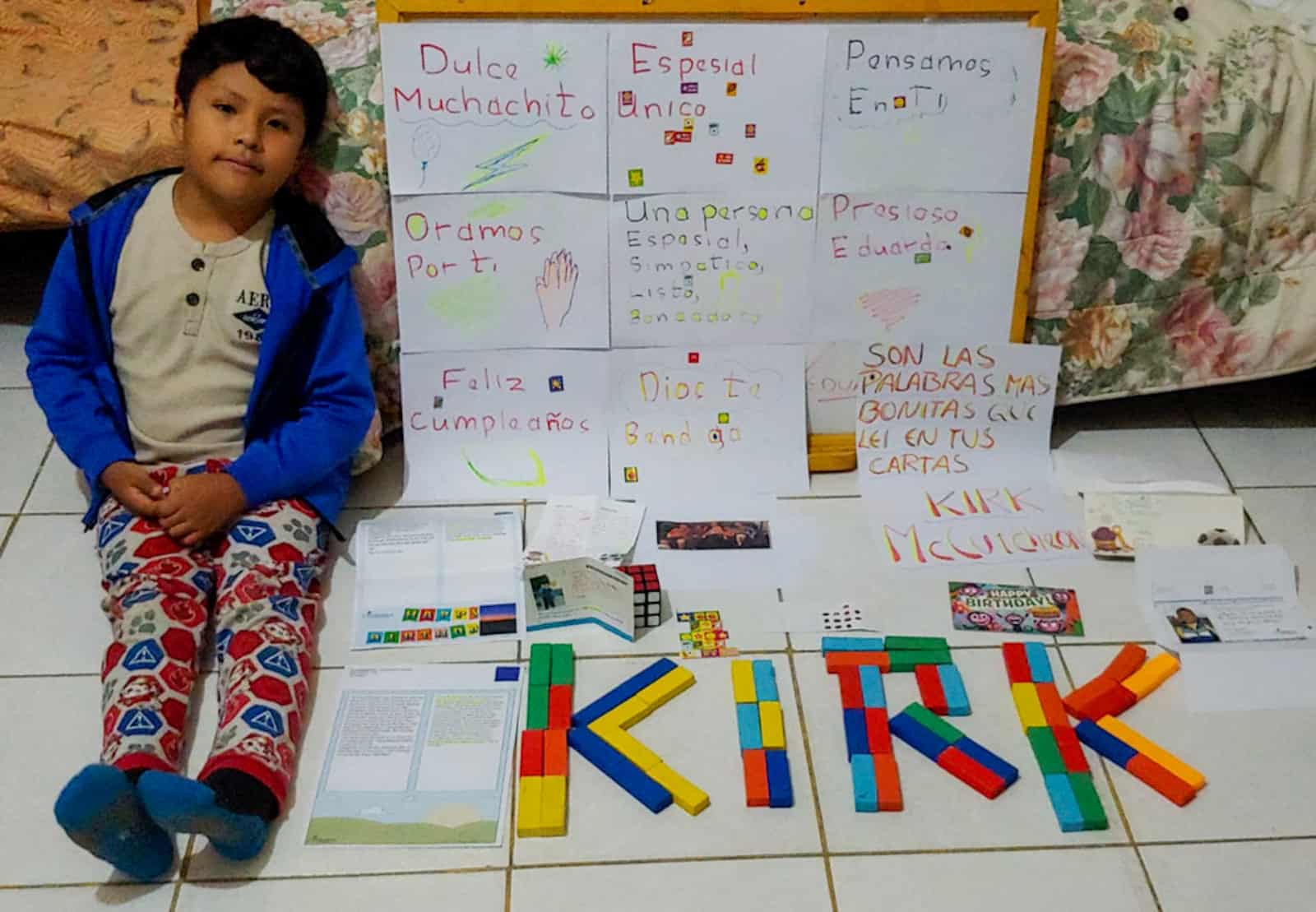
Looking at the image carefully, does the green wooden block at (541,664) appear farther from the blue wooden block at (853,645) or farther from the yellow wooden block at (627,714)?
the blue wooden block at (853,645)

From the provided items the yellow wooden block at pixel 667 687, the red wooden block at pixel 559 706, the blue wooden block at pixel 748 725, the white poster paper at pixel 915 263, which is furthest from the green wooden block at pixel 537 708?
the white poster paper at pixel 915 263

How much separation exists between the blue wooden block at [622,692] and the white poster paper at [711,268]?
1.59 ft

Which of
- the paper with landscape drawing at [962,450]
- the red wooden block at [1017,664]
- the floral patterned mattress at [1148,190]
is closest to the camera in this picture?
the red wooden block at [1017,664]

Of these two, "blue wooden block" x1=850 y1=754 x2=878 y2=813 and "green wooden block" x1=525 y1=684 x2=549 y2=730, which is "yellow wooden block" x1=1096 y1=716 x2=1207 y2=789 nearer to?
"blue wooden block" x1=850 y1=754 x2=878 y2=813

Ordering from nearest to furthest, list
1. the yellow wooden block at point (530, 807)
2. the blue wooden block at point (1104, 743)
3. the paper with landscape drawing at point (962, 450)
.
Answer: the yellow wooden block at point (530, 807) < the blue wooden block at point (1104, 743) < the paper with landscape drawing at point (962, 450)

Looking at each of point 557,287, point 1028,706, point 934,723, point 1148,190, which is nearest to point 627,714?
point 934,723

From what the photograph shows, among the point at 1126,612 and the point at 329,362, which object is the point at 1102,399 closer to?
the point at 1126,612

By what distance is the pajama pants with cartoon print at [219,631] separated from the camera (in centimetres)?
Answer: 144

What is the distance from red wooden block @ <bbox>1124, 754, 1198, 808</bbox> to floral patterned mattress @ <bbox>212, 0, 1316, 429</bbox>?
0.65m

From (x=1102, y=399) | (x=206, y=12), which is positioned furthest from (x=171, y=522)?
(x=1102, y=399)

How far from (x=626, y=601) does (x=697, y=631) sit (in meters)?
0.10

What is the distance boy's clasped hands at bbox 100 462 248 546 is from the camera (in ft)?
5.36

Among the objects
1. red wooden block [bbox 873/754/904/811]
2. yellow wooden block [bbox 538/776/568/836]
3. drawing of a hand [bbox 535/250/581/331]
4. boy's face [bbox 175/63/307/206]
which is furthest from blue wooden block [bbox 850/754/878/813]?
boy's face [bbox 175/63/307/206]

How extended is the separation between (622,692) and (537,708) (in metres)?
0.10
